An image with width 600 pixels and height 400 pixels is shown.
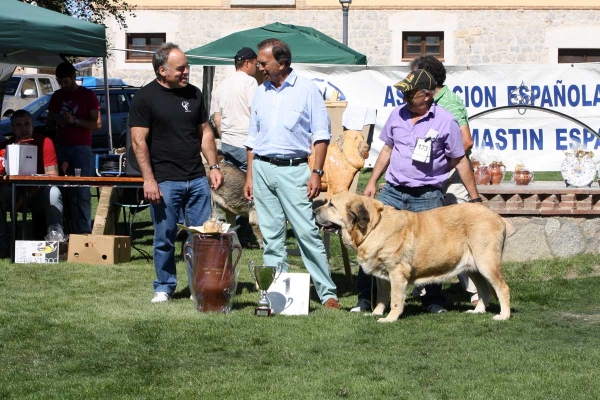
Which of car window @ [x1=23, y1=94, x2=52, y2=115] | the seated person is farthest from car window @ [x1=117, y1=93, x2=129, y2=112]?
the seated person

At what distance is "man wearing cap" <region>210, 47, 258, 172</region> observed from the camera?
35.3 feet

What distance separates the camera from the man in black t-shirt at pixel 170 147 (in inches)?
299

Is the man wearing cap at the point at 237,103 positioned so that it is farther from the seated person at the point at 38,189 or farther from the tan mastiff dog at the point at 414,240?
the tan mastiff dog at the point at 414,240

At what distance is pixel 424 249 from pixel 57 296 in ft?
10.5

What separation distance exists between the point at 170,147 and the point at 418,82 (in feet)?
6.56

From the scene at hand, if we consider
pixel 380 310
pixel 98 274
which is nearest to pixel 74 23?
pixel 98 274

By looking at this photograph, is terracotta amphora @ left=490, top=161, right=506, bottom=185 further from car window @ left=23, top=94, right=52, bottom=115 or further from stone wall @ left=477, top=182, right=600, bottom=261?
car window @ left=23, top=94, right=52, bottom=115

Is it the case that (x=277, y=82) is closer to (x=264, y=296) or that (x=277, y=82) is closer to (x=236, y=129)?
(x=264, y=296)

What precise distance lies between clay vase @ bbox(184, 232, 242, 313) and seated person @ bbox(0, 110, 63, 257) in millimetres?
3720

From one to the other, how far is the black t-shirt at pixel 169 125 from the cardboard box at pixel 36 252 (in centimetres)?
291

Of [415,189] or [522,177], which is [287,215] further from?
[522,177]

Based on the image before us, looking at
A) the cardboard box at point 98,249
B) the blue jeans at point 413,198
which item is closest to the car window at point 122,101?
the cardboard box at point 98,249

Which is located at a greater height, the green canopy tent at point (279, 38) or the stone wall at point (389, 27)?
the stone wall at point (389, 27)

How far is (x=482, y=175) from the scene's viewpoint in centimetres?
1031
